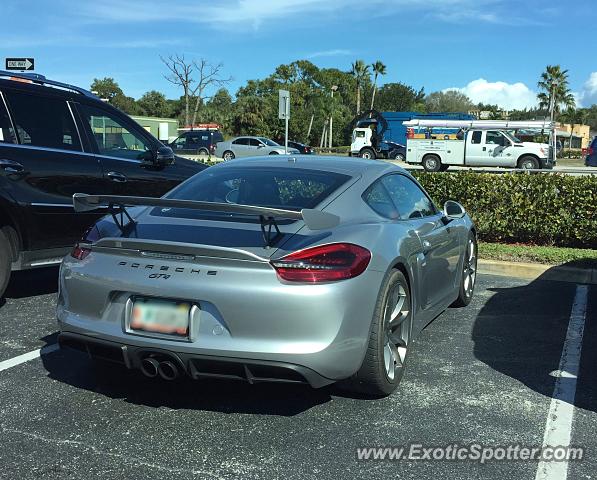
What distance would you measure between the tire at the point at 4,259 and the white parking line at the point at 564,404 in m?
4.40

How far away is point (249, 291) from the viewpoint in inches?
120

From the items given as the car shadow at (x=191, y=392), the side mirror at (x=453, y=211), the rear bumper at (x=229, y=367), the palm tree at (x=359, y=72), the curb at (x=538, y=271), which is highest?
the palm tree at (x=359, y=72)

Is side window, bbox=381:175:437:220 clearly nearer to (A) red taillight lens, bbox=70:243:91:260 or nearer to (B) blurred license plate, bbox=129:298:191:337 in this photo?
(B) blurred license plate, bbox=129:298:191:337

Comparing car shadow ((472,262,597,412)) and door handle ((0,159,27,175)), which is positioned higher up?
door handle ((0,159,27,175))

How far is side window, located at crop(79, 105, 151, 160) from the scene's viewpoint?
6223 mm

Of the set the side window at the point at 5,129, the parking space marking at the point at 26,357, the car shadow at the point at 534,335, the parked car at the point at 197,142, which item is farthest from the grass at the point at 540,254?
the parked car at the point at 197,142

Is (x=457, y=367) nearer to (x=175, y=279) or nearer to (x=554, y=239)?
(x=175, y=279)

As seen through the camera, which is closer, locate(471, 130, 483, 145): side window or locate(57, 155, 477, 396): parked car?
locate(57, 155, 477, 396): parked car

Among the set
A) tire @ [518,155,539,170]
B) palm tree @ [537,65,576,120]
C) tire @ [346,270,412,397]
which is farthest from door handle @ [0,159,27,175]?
palm tree @ [537,65,576,120]

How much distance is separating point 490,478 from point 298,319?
3.75ft

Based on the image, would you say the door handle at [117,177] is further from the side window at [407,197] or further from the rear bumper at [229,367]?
the rear bumper at [229,367]

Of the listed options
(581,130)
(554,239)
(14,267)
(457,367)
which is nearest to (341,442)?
(457,367)

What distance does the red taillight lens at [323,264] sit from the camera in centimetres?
309

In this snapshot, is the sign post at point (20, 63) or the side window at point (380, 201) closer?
the side window at point (380, 201)
